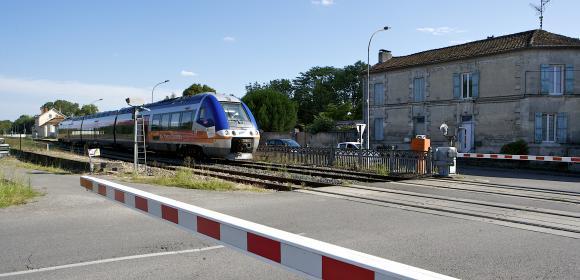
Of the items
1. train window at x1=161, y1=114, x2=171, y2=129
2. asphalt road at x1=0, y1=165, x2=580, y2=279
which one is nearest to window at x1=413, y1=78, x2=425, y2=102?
train window at x1=161, y1=114, x2=171, y2=129

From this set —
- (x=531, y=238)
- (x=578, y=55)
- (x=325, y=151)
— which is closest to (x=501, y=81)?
(x=578, y=55)

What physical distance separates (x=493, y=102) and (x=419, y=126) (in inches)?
246

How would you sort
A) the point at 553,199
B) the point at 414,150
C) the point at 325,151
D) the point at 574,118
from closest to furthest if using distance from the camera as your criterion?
the point at 553,199, the point at 414,150, the point at 325,151, the point at 574,118

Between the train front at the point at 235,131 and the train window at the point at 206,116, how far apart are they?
409 mm

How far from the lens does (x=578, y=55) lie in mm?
27734

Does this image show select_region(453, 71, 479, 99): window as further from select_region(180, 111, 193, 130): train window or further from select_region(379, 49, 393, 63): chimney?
select_region(180, 111, 193, 130): train window

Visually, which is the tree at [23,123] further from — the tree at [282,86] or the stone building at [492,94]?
the stone building at [492,94]

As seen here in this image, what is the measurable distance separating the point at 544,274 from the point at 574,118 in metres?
26.8

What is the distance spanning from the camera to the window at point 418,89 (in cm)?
3450

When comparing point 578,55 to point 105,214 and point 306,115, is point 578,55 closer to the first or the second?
point 105,214

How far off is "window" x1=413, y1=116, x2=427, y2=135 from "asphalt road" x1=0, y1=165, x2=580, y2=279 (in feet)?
86.8

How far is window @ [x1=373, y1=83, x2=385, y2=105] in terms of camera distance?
3791 cm

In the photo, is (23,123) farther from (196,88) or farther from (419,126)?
(419,126)

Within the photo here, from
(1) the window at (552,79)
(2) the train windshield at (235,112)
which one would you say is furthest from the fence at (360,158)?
(1) the window at (552,79)
